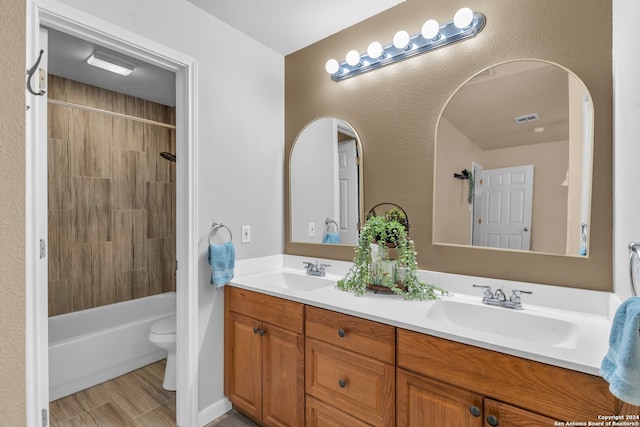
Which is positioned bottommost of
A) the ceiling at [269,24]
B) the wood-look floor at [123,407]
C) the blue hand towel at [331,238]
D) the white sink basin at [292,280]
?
the wood-look floor at [123,407]

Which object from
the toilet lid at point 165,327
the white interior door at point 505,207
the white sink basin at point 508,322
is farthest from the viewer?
the toilet lid at point 165,327

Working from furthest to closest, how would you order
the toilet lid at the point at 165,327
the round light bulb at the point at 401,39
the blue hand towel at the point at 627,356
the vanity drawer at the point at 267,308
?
the toilet lid at the point at 165,327 < the round light bulb at the point at 401,39 < the vanity drawer at the point at 267,308 < the blue hand towel at the point at 627,356

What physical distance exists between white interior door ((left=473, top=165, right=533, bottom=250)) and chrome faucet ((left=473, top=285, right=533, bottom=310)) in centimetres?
21

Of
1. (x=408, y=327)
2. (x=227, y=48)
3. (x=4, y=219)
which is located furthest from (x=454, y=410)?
(x=227, y=48)

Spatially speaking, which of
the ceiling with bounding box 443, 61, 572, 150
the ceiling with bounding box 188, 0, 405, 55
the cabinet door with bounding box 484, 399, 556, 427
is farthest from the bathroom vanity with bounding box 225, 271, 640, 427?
the ceiling with bounding box 188, 0, 405, 55

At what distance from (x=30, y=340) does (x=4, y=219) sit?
94 centimetres

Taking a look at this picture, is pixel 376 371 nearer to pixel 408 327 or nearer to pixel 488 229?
pixel 408 327

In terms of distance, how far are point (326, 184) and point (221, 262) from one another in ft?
2.80

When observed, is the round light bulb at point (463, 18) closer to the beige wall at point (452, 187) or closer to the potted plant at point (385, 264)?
the beige wall at point (452, 187)

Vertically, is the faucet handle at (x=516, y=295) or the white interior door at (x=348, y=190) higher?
the white interior door at (x=348, y=190)

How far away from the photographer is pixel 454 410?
1.08 metres

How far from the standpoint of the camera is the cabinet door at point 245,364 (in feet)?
5.76

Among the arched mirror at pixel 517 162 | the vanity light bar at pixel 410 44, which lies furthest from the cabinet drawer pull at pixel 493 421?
the vanity light bar at pixel 410 44

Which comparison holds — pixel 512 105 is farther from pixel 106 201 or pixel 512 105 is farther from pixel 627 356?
pixel 106 201
